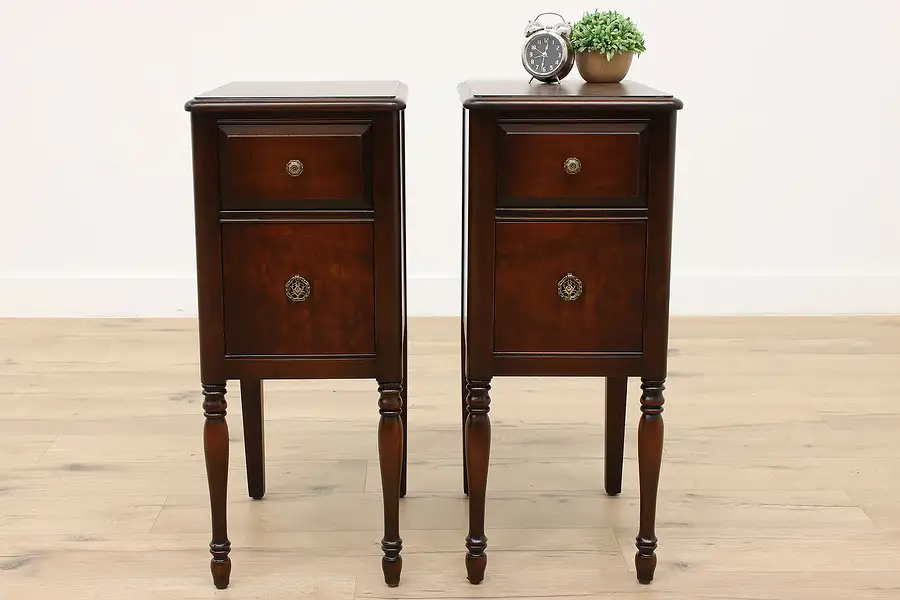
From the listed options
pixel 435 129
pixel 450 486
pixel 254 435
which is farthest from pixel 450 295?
pixel 254 435

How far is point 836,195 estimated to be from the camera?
12.9 feet

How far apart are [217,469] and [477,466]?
46 cm

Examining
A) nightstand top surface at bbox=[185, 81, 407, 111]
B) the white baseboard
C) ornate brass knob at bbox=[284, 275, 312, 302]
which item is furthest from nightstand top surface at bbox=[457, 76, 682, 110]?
the white baseboard

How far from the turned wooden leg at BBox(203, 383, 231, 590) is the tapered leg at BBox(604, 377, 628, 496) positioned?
82cm

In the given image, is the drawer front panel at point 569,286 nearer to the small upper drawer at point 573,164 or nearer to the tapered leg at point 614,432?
the small upper drawer at point 573,164

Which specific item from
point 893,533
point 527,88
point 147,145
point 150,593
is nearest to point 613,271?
point 527,88

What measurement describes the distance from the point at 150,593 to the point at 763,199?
2740mm

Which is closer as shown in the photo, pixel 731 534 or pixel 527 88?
pixel 527 88

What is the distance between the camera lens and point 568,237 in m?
1.84

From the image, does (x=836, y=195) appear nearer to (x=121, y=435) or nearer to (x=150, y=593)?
(x=121, y=435)

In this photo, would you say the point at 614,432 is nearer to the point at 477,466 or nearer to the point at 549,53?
the point at 477,466

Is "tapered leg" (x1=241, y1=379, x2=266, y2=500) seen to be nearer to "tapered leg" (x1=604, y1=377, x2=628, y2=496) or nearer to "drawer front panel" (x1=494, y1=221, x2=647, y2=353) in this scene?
"drawer front panel" (x1=494, y1=221, x2=647, y2=353)

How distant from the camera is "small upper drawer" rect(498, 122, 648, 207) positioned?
5.93ft

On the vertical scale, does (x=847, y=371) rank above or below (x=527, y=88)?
below
